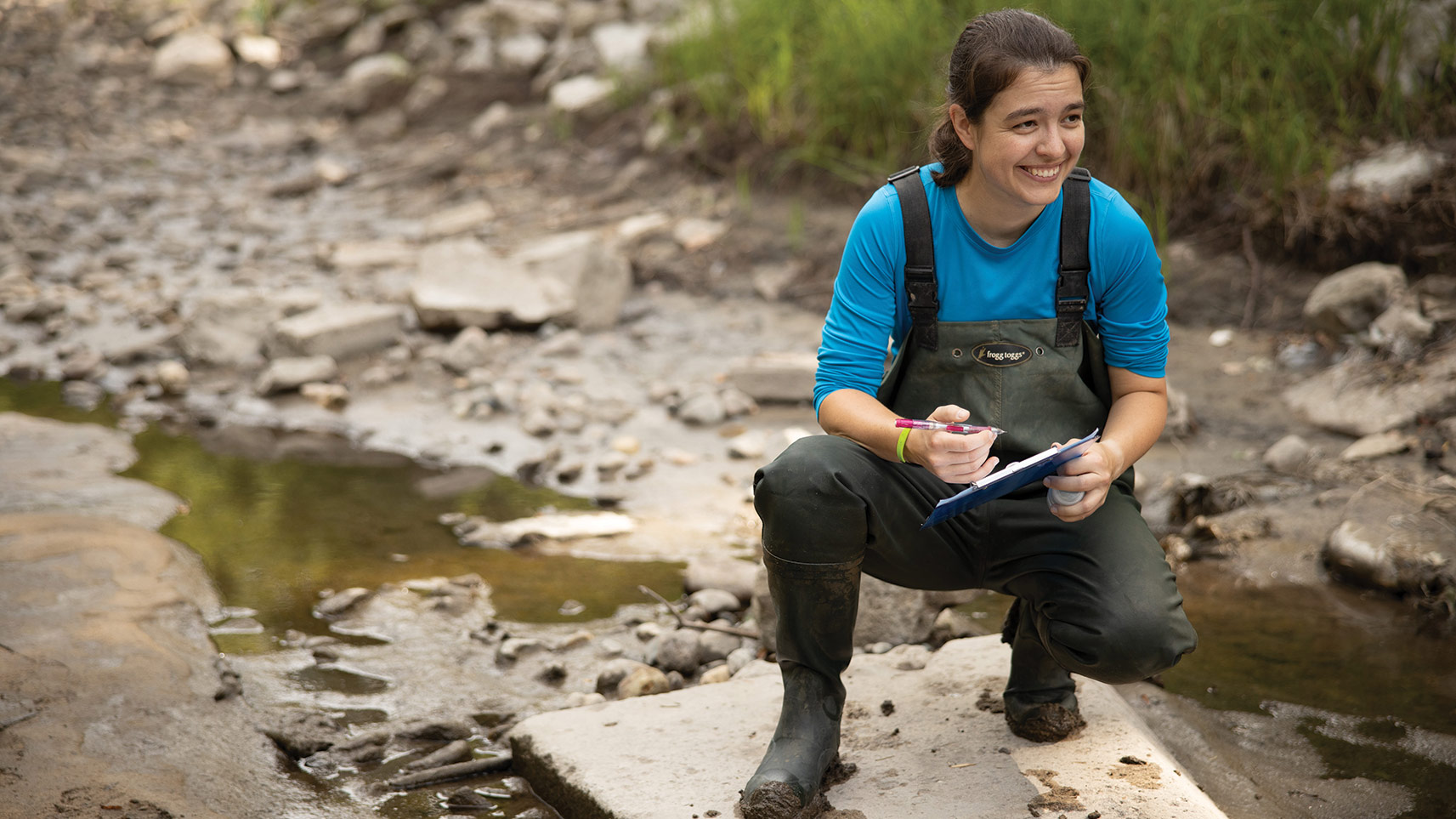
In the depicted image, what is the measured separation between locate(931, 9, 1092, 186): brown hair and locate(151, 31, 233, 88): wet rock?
9.50 metres

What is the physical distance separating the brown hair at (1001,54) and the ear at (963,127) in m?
0.01

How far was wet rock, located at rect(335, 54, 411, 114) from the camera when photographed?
9.24 metres

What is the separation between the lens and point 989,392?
2154 millimetres

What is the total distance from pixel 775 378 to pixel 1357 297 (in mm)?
2269

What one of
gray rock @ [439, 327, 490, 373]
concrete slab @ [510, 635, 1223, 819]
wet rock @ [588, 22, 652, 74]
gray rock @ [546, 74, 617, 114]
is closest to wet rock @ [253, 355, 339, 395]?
gray rock @ [439, 327, 490, 373]

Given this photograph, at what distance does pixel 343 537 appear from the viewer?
3.77m

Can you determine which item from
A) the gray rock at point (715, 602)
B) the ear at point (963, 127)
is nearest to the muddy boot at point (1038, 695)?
the ear at point (963, 127)

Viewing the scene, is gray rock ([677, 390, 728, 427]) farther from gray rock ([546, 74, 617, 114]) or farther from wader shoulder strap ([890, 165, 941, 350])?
gray rock ([546, 74, 617, 114])

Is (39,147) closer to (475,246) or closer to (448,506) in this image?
(475,246)

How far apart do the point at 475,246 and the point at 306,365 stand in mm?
1145

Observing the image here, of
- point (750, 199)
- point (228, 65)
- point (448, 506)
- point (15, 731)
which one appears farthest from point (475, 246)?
point (228, 65)

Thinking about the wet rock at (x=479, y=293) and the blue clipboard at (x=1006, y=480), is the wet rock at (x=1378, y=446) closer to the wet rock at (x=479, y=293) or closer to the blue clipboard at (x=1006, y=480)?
the blue clipboard at (x=1006, y=480)

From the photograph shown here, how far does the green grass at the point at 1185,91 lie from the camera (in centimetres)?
473

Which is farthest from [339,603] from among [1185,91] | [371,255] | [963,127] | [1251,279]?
[1185,91]
